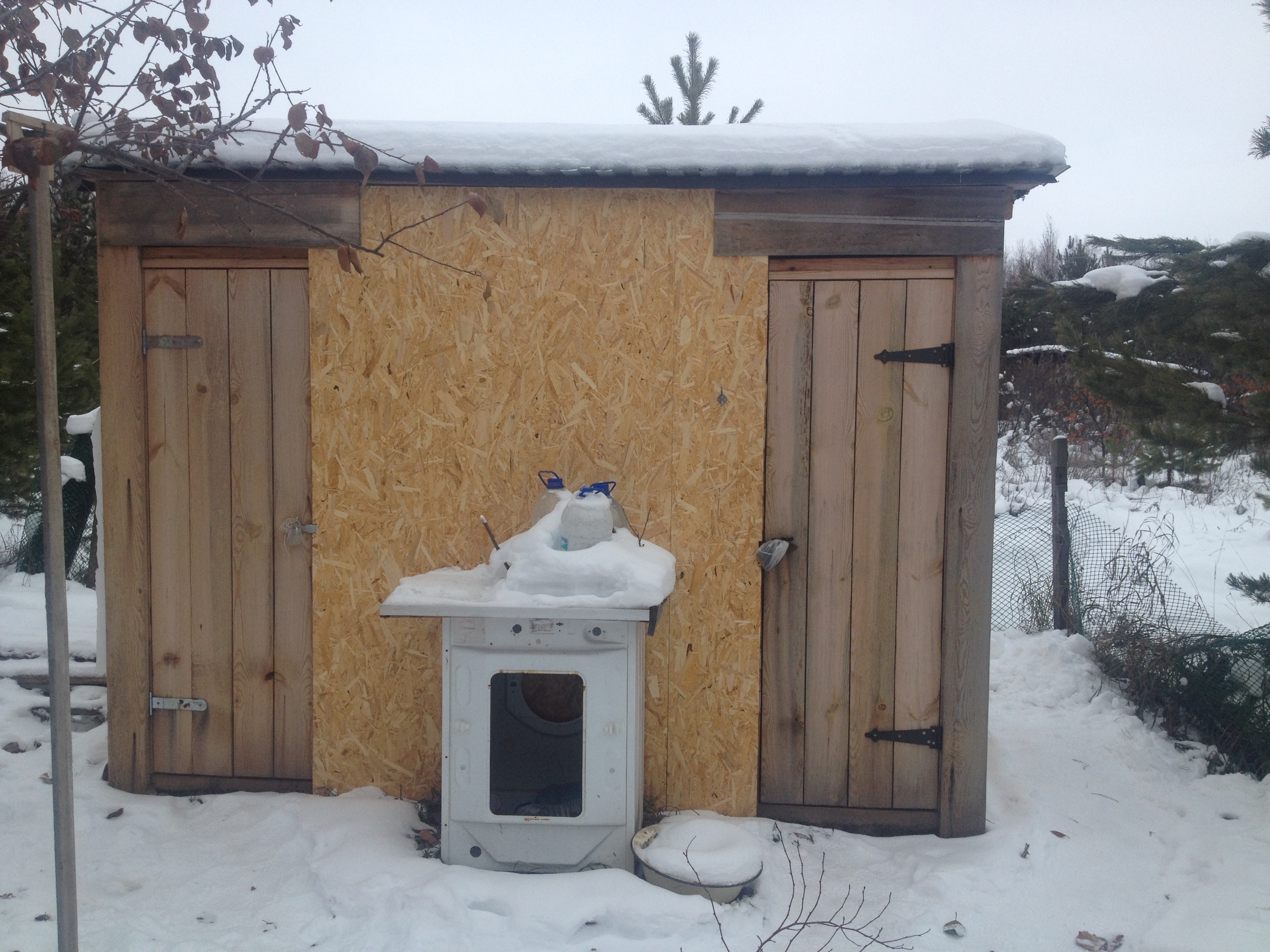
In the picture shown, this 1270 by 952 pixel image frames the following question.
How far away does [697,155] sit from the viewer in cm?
341

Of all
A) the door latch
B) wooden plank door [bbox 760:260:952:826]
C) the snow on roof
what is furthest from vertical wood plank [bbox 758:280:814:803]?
the door latch

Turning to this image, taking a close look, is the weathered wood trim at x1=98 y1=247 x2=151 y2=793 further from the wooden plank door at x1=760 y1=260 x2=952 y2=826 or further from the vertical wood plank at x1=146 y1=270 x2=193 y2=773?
the wooden plank door at x1=760 y1=260 x2=952 y2=826

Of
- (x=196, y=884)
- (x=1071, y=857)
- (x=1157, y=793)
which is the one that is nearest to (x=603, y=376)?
(x=196, y=884)

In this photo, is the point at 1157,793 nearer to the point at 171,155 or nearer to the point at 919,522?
the point at 919,522

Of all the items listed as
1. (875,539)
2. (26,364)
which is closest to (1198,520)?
(875,539)

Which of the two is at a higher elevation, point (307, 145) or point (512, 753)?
point (307, 145)

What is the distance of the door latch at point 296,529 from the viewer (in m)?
3.75

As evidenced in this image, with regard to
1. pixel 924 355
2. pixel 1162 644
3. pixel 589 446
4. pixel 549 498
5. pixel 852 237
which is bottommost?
pixel 1162 644

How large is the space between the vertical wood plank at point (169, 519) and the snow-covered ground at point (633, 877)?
33 cm

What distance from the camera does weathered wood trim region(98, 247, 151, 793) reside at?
3723 mm

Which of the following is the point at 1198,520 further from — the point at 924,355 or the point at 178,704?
the point at 178,704

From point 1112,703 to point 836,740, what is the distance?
2.06 m

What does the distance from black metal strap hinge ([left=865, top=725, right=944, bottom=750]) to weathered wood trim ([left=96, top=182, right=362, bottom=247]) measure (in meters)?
3.09

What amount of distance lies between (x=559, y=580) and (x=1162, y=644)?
3476 millimetres
